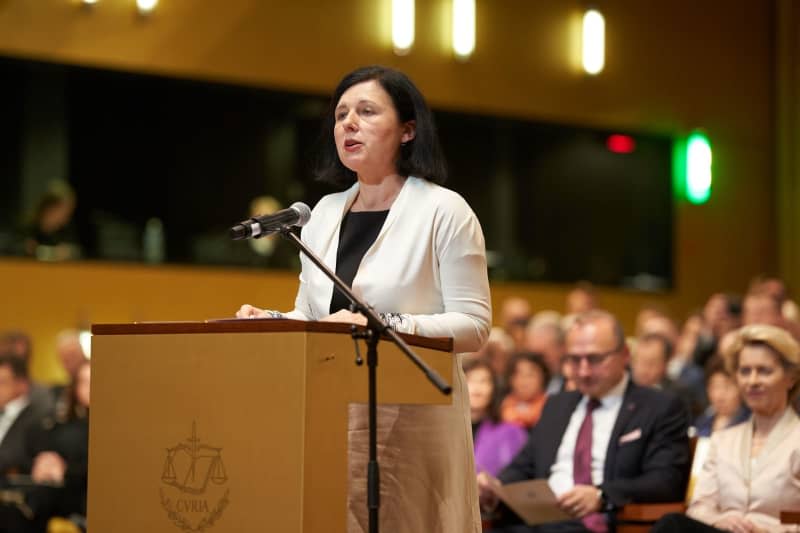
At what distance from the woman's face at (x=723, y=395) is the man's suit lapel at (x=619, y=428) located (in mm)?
1382

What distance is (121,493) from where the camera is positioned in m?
2.62

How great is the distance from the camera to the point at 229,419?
98.2 inches

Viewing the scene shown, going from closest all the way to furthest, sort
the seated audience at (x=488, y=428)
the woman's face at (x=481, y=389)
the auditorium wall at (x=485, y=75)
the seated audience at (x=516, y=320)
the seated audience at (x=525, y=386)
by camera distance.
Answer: the seated audience at (x=488, y=428), the woman's face at (x=481, y=389), the seated audience at (x=525, y=386), the seated audience at (x=516, y=320), the auditorium wall at (x=485, y=75)

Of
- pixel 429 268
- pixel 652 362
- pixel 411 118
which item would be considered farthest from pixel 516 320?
pixel 429 268

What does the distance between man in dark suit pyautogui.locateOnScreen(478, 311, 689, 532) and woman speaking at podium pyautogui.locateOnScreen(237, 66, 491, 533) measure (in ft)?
5.32

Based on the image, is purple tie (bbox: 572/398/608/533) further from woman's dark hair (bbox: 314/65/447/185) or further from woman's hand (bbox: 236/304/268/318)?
woman's hand (bbox: 236/304/268/318)

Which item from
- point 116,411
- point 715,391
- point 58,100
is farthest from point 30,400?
point 116,411

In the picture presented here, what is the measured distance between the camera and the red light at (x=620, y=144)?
1186cm

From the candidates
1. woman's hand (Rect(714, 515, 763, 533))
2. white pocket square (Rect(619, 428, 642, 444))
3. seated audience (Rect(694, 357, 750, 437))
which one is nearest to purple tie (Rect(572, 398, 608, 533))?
white pocket square (Rect(619, 428, 642, 444))

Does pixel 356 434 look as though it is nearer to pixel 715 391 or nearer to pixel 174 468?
pixel 174 468

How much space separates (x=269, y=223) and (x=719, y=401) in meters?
3.86

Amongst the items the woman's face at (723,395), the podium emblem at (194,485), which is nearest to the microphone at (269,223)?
the podium emblem at (194,485)

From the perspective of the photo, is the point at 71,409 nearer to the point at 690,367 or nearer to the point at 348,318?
the point at 690,367

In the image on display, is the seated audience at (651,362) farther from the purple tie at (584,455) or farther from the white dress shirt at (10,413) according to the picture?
the white dress shirt at (10,413)
